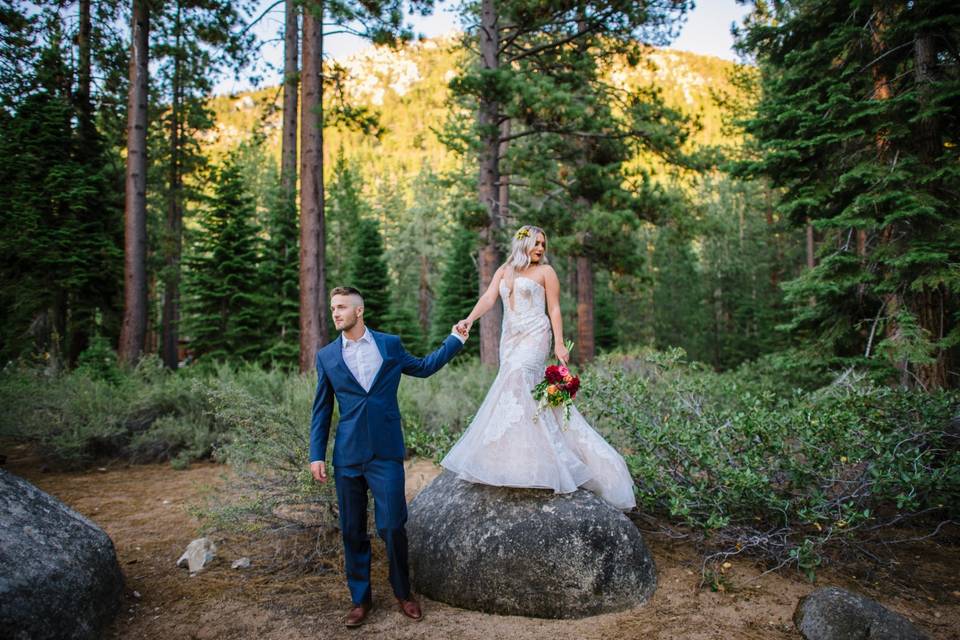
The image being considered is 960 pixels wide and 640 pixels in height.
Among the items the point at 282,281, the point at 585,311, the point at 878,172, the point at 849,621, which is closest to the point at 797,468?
the point at 849,621

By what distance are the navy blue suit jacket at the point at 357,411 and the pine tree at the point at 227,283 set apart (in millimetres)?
13467

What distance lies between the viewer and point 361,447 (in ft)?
12.7

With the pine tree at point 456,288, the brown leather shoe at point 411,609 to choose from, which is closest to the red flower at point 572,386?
the brown leather shoe at point 411,609

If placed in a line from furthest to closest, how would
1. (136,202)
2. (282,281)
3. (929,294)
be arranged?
(282,281)
(136,202)
(929,294)

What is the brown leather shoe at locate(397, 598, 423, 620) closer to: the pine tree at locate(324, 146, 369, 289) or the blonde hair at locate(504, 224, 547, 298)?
the blonde hair at locate(504, 224, 547, 298)

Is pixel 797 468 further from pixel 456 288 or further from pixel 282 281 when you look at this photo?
pixel 456 288

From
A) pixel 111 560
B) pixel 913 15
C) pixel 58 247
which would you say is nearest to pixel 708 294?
pixel 913 15

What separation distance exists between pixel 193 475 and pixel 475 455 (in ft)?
18.2

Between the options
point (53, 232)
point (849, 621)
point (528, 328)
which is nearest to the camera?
point (849, 621)

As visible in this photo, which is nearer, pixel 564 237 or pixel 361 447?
pixel 361 447

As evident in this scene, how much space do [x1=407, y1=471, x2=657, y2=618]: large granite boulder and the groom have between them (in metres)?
0.40

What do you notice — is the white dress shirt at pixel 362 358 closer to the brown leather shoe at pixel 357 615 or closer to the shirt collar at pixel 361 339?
the shirt collar at pixel 361 339

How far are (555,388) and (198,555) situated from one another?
3.39m

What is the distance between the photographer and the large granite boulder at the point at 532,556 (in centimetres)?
394
